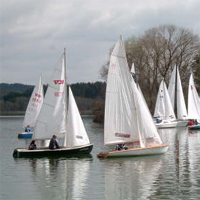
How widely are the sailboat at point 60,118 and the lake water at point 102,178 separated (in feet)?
5.94

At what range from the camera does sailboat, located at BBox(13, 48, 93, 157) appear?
105 ft

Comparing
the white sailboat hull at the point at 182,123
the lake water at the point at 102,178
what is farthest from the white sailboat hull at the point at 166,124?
the lake water at the point at 102,178

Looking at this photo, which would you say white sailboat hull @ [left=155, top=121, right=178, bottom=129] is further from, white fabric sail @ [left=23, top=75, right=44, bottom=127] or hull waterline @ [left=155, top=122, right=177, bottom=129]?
white fabric sail @ [left=23, top=75, right=44, bottom=127]

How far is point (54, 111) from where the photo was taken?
32656 millimetres

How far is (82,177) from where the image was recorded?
78.2 feet

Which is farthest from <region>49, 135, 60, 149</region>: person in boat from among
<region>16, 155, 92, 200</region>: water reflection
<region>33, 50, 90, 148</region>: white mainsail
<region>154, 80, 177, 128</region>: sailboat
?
<region>154, 80, 177, 128</region>: sailboat

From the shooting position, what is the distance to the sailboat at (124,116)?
29953mm

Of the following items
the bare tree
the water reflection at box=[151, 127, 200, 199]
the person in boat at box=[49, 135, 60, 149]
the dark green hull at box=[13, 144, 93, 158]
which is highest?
the bare tree

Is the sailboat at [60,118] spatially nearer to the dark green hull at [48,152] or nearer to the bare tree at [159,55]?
the dark green hull at [48,152]

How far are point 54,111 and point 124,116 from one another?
16.7ft

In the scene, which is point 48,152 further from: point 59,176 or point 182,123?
point 182,123

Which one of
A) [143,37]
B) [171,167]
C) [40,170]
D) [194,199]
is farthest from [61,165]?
[143,37]

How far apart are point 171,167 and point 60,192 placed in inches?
316

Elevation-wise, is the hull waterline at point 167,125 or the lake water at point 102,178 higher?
the hull waterline at point 167,125
